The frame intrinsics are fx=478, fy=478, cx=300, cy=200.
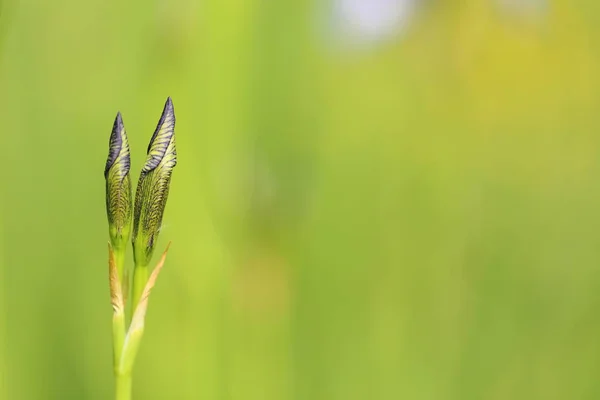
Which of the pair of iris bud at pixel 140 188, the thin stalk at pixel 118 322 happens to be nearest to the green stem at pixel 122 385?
the thin stalk at pixel 118 322

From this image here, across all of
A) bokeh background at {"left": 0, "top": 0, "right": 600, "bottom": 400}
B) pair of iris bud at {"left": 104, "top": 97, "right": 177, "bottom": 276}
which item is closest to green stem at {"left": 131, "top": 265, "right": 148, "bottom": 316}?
pair of iris bud at {"left": 104, "top": 97, "right": 177, "bottom": 276}

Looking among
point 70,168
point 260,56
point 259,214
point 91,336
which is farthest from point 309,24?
point 91,336

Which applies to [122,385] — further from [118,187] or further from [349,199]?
[349,199]

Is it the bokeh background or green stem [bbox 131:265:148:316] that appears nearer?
green stem [bbox 131:265:148:316]

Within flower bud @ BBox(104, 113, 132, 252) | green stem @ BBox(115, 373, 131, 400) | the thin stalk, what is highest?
Answer: flower bud @ BBox(104, 113, 132, 252)

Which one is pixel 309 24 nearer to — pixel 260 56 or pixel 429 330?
pixel 260 56

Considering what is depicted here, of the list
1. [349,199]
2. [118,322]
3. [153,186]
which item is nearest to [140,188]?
[153,186]

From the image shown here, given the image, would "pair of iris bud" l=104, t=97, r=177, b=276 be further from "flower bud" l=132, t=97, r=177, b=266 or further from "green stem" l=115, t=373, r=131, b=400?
"green stem" l=115, t=373, r=131, b=400
